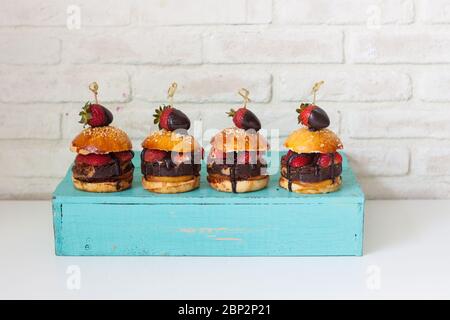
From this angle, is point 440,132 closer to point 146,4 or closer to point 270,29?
point 270,29

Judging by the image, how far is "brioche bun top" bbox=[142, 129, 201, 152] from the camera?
4.48 ft

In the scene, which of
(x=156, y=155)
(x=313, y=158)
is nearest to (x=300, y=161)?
(x=313, y=158)

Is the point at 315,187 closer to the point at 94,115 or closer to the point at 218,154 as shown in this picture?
the point at 218,154

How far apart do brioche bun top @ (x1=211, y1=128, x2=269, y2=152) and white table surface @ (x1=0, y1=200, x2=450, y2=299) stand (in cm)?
20

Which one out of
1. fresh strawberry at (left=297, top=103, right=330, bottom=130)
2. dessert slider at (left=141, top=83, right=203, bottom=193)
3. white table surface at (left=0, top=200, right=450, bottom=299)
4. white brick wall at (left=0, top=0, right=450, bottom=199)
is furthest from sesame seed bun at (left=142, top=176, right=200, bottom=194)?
white brick wall at (left=0, top=0, right=450, bottom=199)

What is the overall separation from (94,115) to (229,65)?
40cm

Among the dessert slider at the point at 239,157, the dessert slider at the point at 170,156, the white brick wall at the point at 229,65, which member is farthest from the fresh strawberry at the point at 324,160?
the white brick wall at the point at 229,65

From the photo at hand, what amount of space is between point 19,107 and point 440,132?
0.93 m

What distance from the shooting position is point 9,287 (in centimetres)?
123

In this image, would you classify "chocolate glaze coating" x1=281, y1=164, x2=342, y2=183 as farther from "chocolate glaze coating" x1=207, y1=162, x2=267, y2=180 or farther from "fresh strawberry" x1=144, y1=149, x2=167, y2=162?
"fresh strawberry" x1=144, y1=149, x2=167, y2=162

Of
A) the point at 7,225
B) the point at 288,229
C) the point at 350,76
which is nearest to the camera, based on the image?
the point at 288,229

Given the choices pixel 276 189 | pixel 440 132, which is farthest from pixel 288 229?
pixel 440 132

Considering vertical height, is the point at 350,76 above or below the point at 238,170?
above

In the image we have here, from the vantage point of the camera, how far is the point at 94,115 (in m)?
1.38
